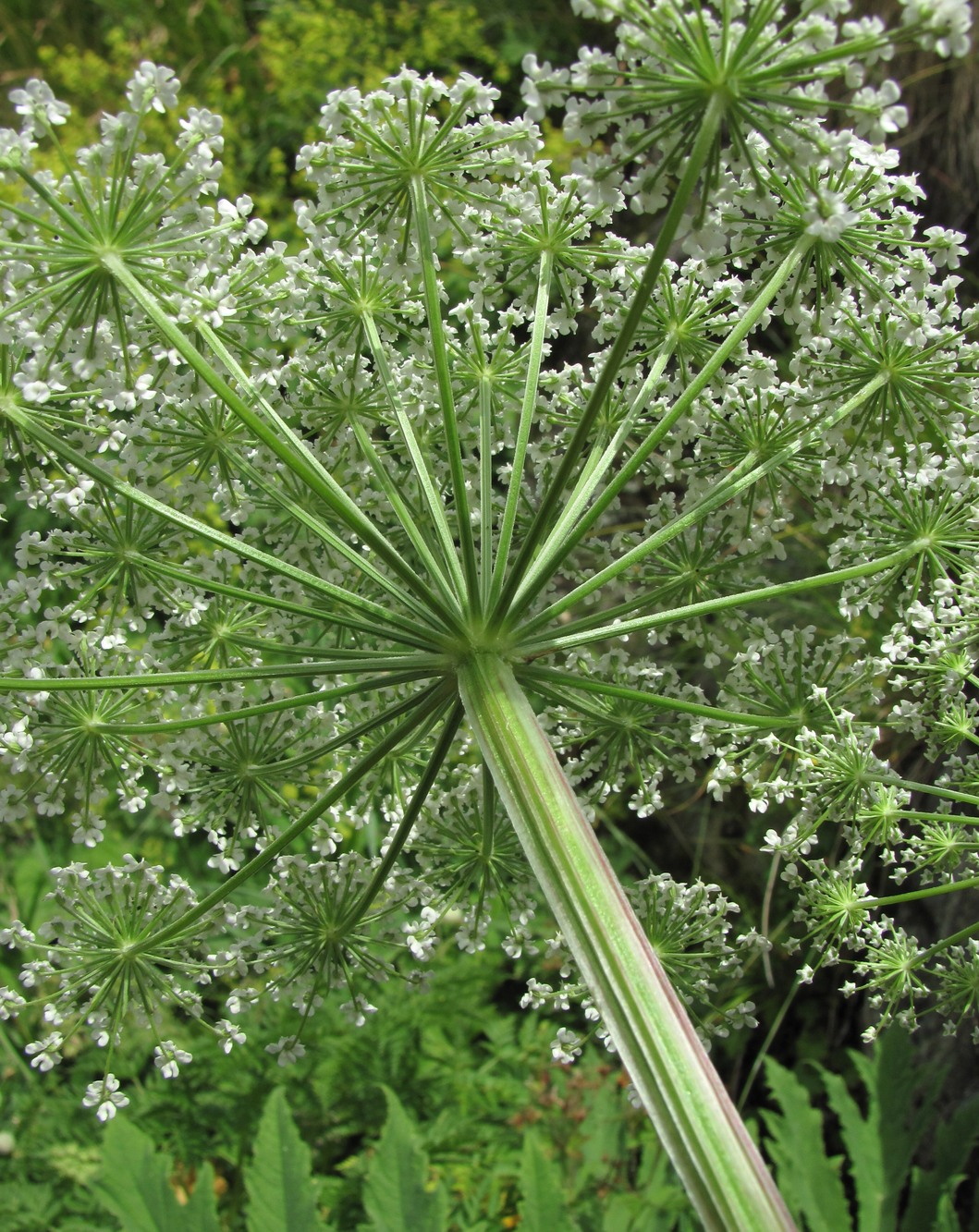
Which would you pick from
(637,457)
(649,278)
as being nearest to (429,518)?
(637,457)

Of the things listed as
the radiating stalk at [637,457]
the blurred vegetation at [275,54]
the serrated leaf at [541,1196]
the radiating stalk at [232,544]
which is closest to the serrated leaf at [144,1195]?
the serrated leaf at [541,1196]

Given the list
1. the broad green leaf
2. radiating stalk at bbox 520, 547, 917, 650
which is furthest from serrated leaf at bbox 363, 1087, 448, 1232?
radiating stalk at bbox 520, 547, 917, 650

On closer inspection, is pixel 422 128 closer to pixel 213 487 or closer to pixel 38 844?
pixel 213 487

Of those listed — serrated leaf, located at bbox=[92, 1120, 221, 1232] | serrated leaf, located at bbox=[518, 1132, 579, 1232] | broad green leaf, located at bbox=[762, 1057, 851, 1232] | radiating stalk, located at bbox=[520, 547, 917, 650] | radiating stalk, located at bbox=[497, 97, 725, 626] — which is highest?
radiating stalk, located at bbox=[497, 97, 725, 626]

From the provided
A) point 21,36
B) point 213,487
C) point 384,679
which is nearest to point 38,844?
point 213,487

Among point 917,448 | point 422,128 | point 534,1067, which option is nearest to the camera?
point 422,128

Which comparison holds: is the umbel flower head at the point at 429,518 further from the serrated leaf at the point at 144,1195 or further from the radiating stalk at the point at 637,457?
the serrated leaf at the point at 144,1195

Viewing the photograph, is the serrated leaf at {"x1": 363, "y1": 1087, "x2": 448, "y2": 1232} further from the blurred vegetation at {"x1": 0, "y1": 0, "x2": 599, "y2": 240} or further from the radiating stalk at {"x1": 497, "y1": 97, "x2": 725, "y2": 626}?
the blurred vegetation at {"x1": 0, "y1": 0, "x2": 599, "y2": 240}
